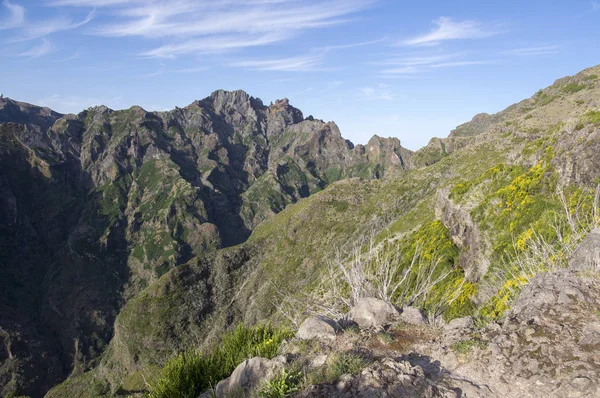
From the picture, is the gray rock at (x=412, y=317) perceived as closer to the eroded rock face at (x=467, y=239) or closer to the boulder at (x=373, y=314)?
the boulder at (x=373, y=314)

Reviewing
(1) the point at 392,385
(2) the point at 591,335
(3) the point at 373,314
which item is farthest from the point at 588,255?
(1) the point at 392,385

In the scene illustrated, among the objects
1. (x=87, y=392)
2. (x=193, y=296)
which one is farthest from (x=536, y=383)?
(x=87, y=392)

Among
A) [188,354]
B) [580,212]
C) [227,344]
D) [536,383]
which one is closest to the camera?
[536,383]

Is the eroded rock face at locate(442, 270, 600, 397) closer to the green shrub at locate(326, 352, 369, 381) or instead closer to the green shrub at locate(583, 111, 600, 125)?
the green shrub at locate(326, 352, 369, 381)

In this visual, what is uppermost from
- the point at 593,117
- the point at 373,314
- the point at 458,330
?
the point at 593,117

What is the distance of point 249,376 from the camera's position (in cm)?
967

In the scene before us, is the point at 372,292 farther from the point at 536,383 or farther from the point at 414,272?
the point at 414,272

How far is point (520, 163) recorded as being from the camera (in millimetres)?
35438

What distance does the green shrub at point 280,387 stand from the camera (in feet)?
27.3

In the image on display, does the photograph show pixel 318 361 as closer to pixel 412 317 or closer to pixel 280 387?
pixel 280 387

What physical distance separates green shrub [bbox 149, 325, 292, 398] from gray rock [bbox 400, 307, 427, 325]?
4.84 meters

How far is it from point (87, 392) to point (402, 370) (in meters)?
139

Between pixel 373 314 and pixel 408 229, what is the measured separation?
4701 cm

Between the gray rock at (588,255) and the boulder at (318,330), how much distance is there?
8.55m
